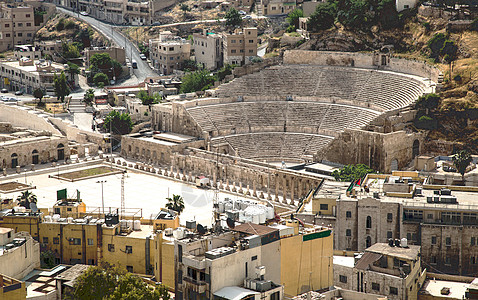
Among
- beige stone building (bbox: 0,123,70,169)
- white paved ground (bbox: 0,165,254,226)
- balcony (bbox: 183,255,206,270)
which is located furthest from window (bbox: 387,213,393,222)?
beige stone building (bbox: 0,123,70,169)

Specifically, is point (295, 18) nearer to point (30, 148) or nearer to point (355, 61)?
point (355, 61)

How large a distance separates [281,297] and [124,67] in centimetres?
11189

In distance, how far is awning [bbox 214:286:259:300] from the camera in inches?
2167

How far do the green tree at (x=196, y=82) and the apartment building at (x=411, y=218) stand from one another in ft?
185

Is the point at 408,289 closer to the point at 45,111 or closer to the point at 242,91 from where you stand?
the point at 242,91

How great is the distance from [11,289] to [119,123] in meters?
72.1

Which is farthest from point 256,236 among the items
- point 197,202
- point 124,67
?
point 124,67

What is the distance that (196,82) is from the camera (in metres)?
140

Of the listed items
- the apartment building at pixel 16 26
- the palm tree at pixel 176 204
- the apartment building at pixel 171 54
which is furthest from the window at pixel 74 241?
the apartment building at pixel 16 26

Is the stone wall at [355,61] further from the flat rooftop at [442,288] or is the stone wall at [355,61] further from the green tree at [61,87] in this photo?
the flat rooftop at [442,288]

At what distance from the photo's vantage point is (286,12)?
Answer: 177625 millimetres

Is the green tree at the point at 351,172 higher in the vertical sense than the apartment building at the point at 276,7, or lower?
lower

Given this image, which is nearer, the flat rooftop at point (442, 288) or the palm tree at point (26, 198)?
the flat rooftop at point (442, 288)

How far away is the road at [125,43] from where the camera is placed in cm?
16400
